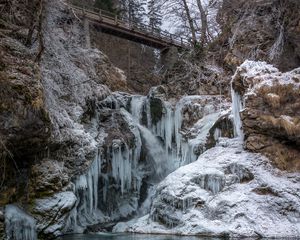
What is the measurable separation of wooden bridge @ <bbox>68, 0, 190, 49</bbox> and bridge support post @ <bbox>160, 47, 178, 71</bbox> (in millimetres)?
370

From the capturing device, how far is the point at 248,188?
11.1 metres

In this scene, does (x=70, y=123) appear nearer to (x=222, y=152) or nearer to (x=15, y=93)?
(x=15, y=93)

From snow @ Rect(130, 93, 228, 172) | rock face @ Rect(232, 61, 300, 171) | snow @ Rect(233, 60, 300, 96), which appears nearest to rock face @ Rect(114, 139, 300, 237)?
rock face @ Rect(232, 61, 300, 171)

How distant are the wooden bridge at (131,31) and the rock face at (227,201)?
11.9m

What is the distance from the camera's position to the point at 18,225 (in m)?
8.98

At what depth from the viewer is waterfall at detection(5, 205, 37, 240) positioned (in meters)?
8.77

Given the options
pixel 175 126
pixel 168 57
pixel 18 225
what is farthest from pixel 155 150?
pixel 168 57

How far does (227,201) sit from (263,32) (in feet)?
25.6

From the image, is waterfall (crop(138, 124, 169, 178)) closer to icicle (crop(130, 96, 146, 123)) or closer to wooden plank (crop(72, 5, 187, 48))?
icicle (crop(130, 96, 146, 123))

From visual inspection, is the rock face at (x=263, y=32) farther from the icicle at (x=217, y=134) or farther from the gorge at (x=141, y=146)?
the icicle at (x=217, y=134)

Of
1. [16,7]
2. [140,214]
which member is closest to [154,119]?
[140,214]

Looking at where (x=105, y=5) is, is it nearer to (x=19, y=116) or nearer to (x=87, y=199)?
(x=87, y=199)

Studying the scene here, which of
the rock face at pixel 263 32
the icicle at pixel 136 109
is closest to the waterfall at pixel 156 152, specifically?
the icicle at pixel 136 109

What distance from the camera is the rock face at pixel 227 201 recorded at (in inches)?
404
